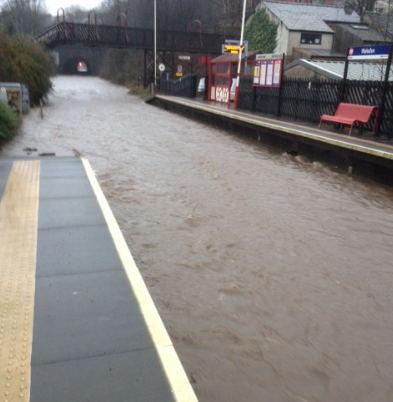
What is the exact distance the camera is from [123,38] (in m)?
34.5

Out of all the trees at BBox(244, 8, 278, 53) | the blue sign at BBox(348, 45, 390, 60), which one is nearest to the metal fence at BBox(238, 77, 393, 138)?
the blue sign at BBox(348, 45, 390, 60)

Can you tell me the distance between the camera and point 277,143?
43.8 ft

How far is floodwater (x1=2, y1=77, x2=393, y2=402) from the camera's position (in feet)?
11.4

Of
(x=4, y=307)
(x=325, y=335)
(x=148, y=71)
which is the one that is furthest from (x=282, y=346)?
(x=148, y=71)

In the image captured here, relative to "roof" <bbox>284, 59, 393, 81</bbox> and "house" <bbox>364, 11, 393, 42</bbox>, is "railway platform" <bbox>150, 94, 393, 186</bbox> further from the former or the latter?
"house" <bbox>364, 11, 393, 42</bbox>

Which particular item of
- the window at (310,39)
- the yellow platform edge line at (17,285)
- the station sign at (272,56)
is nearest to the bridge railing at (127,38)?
the window at (310,39)

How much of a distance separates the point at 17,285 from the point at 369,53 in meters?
10.8

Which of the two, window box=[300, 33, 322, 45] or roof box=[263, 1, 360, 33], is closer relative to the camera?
window box=[300, 33, 322, 45]

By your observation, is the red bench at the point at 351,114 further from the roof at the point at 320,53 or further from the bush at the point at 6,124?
the roof at the point at 320,53

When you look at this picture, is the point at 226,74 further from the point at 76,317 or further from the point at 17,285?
the point at 76,317

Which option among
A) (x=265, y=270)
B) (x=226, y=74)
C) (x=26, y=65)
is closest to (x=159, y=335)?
Answer: (x=265, y=270)

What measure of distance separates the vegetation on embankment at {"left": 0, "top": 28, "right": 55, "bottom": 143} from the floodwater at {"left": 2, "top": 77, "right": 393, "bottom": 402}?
1108cm

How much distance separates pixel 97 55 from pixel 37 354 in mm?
78579

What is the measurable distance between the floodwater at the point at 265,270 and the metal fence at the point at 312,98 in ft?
8.28
